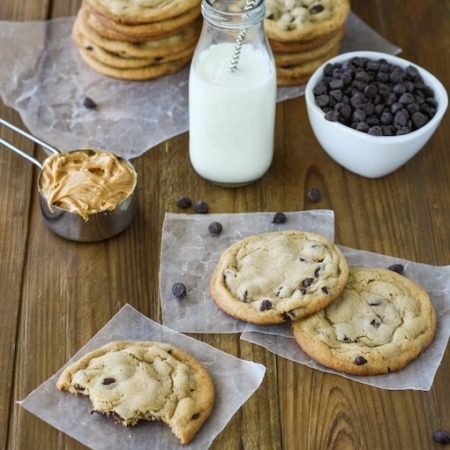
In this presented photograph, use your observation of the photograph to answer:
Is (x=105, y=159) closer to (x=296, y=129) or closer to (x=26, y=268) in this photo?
(x=26, y=268)

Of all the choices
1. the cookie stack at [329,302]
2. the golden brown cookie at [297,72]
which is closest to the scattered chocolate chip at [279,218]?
the cookie stack at [329,302]

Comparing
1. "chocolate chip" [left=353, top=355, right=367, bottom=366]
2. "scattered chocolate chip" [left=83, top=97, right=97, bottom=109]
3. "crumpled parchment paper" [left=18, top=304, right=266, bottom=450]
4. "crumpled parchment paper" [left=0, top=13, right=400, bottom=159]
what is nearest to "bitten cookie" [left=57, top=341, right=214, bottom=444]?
"crumpled parchment paper" [left=18, top=304, right=266, bottom=450]

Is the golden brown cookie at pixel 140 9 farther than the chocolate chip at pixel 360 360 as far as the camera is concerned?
Yes

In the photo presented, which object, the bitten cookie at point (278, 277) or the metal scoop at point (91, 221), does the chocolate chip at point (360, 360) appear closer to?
the bitten cookie at point (278, 277)

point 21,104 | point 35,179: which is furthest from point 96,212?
point 21,104

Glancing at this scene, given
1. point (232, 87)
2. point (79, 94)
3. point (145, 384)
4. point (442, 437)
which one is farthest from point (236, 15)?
point (442, 437)

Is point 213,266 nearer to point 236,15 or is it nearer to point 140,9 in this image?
point 236,15
